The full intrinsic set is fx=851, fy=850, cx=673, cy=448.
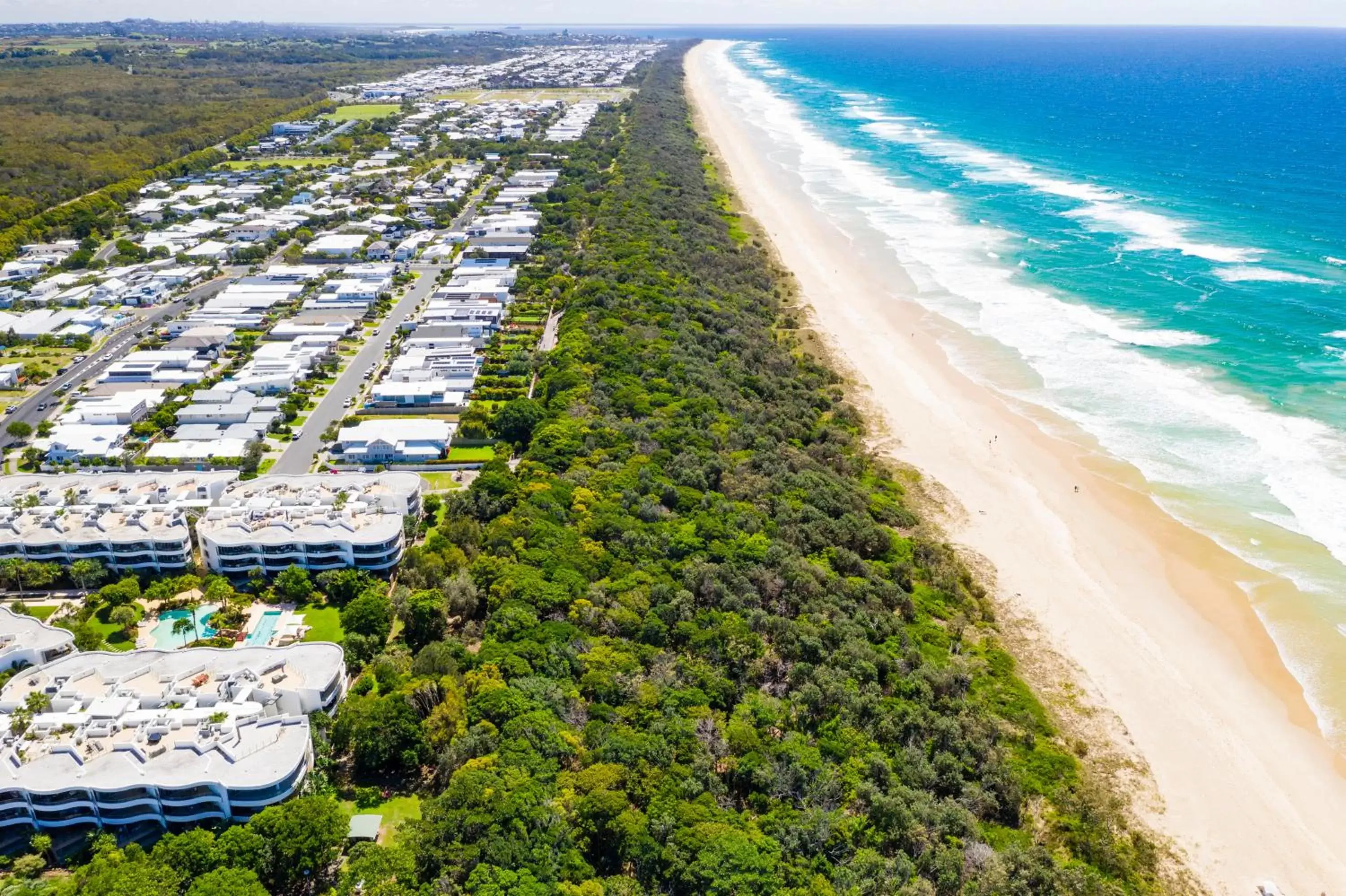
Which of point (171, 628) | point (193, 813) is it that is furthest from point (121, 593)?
point (193, 813)

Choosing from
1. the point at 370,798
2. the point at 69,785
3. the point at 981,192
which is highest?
the point at 981,192

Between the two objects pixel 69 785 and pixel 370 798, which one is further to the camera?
pixel 370 798

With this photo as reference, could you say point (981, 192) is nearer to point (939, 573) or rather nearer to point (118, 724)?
point (939, 573)

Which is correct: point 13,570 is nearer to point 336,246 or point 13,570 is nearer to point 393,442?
point 393,442

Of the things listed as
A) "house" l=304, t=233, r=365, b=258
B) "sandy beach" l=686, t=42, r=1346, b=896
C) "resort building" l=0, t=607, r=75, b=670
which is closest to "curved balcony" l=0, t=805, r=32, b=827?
"resort building" l=0, t=607, r=75, b=670

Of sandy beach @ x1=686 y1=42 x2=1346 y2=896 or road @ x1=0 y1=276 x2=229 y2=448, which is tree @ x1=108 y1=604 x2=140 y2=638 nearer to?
road @ x1=0 y1=276 x2=229 y2=448

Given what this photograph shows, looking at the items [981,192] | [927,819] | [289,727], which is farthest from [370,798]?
[981,192]

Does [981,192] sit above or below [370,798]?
above
